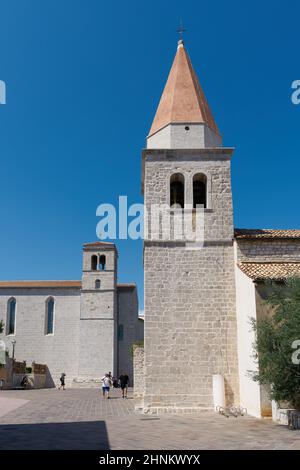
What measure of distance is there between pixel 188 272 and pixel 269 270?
298 cm

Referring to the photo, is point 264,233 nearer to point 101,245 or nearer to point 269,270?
point 269,270

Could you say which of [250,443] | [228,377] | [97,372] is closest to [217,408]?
[228,377]

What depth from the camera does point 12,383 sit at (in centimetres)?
3631

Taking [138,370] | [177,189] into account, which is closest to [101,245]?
[138,370]

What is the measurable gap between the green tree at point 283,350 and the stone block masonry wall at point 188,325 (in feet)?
11.1

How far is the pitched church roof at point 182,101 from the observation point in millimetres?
18484

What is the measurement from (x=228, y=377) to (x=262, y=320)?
350cm

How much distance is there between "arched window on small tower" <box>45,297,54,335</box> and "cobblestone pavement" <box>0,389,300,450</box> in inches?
1218

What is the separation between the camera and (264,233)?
1741 centimetres

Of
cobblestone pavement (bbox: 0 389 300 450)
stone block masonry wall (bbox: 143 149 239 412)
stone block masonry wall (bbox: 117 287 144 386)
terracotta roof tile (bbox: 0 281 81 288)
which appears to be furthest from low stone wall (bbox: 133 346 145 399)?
terracotta roof tile (bbox: 0 281 81 288)

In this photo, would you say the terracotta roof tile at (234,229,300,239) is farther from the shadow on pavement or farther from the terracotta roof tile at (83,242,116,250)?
the terracotta roof tile at (83,242,116,250)

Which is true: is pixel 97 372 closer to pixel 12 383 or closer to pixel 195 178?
pixel 12 383

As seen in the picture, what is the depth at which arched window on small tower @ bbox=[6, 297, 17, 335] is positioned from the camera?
45922mm
